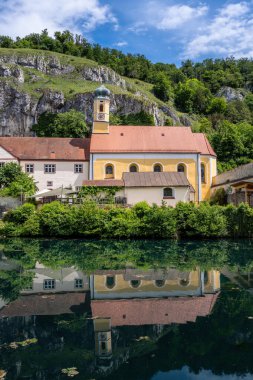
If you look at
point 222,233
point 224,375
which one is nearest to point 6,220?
point 222,233

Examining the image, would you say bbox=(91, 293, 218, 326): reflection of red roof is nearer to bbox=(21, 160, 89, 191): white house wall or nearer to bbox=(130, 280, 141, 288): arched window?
bbox=(130, 280, 141, 288): arched window

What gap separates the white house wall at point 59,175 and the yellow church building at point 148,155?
1.67m

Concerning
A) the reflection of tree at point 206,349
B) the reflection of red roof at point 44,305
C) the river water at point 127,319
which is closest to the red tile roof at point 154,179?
the river water at point 127,319

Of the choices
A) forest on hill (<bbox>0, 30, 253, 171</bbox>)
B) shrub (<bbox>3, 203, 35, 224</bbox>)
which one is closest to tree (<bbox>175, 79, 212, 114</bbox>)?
forest on hill (<bbox>0, 30, 253, 171</bbox>)

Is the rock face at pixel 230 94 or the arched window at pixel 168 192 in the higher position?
the rock face at pixel 230 94

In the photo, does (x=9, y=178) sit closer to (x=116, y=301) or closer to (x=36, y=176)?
(x=36, y=176)

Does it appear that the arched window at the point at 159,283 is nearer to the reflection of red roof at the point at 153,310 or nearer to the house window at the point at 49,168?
the reflection of red roof at the point at 153,310

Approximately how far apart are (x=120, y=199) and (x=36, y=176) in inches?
447

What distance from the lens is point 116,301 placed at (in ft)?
37.9

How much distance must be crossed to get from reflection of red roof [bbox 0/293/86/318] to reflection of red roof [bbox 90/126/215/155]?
3157 centimetres

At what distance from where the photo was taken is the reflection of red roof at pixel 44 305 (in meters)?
10.5

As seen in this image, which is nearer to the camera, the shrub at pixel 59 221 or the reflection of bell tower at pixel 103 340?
the reflection of bell tower at pixel 103 340

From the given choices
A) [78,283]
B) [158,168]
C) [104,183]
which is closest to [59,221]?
[104,183]

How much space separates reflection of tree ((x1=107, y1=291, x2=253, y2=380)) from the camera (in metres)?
6.99
